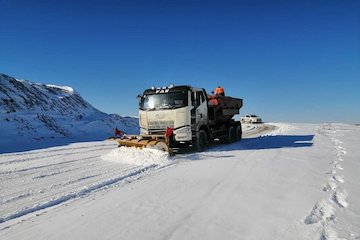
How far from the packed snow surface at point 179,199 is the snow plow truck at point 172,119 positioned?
5.44ft

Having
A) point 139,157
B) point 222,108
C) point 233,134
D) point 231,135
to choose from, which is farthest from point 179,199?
point 233,134

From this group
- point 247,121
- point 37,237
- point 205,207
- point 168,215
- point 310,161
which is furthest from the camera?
point 247,121

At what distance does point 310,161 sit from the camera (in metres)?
10.6

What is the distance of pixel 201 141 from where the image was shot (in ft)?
45.5

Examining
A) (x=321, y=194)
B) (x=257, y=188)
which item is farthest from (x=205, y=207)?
(x=321, y=194)

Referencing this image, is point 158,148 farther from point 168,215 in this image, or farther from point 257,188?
point 168,215

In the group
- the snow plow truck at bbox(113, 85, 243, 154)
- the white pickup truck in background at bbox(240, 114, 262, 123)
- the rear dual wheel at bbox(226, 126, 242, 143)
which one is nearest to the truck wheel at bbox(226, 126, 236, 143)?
the rear dual wheel at bbox(226, 126, 242, 143)

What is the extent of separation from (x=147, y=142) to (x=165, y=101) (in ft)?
6.97

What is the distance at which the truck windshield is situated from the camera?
12927 millimetres

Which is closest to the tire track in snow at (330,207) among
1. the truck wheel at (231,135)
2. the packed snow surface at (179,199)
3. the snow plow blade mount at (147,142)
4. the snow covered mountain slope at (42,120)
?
the packed snow surface at (179,199)

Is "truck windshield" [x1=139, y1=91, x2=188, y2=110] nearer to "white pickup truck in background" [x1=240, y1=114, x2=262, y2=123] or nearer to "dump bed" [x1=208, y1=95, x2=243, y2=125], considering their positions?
"dump bed" [x1=208, y1=95, x2=243, y2=125]

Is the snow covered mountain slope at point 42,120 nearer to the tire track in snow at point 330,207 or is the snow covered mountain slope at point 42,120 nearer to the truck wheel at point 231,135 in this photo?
the truck wheel at point 231,135

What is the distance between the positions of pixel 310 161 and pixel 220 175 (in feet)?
12.6

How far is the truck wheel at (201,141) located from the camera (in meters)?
13.4
